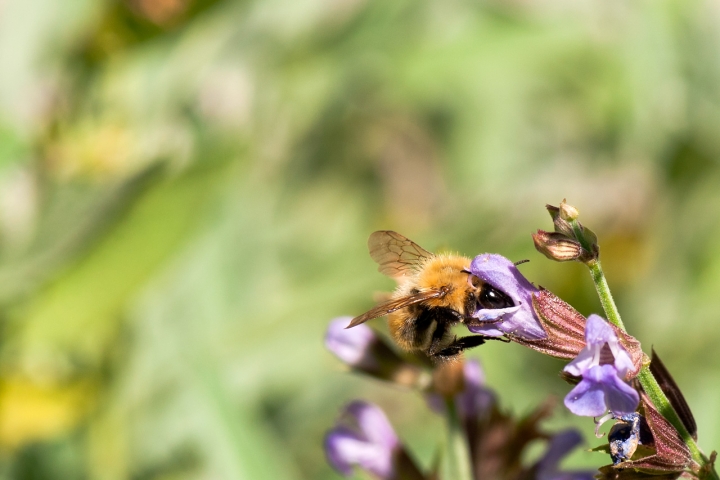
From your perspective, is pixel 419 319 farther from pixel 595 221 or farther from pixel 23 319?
pixel 595 221

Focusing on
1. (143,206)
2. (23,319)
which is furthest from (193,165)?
(23,319)

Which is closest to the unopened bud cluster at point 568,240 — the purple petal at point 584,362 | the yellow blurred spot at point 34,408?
the purple petal at point 584,362

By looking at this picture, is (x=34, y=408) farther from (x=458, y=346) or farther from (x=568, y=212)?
(x=568, y=212)

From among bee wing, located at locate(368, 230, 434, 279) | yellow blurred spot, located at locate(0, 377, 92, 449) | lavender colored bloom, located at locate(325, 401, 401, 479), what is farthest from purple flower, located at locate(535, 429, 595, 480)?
yellow blurred spot, located at locate(0, 377, 92, 449)

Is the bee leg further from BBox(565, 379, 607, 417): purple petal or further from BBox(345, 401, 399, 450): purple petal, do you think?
BBox(565, 379, 607, 417): purple petal

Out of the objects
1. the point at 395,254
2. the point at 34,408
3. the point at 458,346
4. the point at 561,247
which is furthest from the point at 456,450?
the point at 34,408

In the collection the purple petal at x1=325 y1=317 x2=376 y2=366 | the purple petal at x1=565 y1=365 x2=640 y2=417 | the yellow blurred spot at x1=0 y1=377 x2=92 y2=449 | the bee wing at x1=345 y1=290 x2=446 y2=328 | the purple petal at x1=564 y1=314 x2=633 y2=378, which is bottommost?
the purple petal at x1=565 y1=365 x2=640 y2=417
